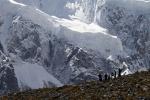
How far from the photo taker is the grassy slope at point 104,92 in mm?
37125

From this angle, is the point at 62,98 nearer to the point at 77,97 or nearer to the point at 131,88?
the point at 77,97

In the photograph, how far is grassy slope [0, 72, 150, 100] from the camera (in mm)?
37125

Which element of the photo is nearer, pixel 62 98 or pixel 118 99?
pixel 118 99

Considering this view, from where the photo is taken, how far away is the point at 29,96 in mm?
43125

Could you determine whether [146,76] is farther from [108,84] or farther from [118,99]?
[118,99]

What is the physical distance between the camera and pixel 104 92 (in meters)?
39.5

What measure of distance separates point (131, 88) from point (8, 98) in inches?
339

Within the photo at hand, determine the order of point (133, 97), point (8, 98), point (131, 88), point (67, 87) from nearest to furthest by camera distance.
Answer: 1. point (133, 97)
2. point (131, 88)
3. point (8, 98)
4. point (67, 87)

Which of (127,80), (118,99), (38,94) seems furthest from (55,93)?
(118,99)

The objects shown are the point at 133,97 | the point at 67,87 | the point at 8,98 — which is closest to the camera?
the point at 133,97

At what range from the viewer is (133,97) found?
118 feet

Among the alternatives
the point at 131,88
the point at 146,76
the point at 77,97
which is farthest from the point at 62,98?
the point at 146,76

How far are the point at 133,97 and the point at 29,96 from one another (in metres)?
9.43

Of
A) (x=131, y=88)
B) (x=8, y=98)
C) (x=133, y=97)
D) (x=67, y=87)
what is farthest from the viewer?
(x=67, y=87)
